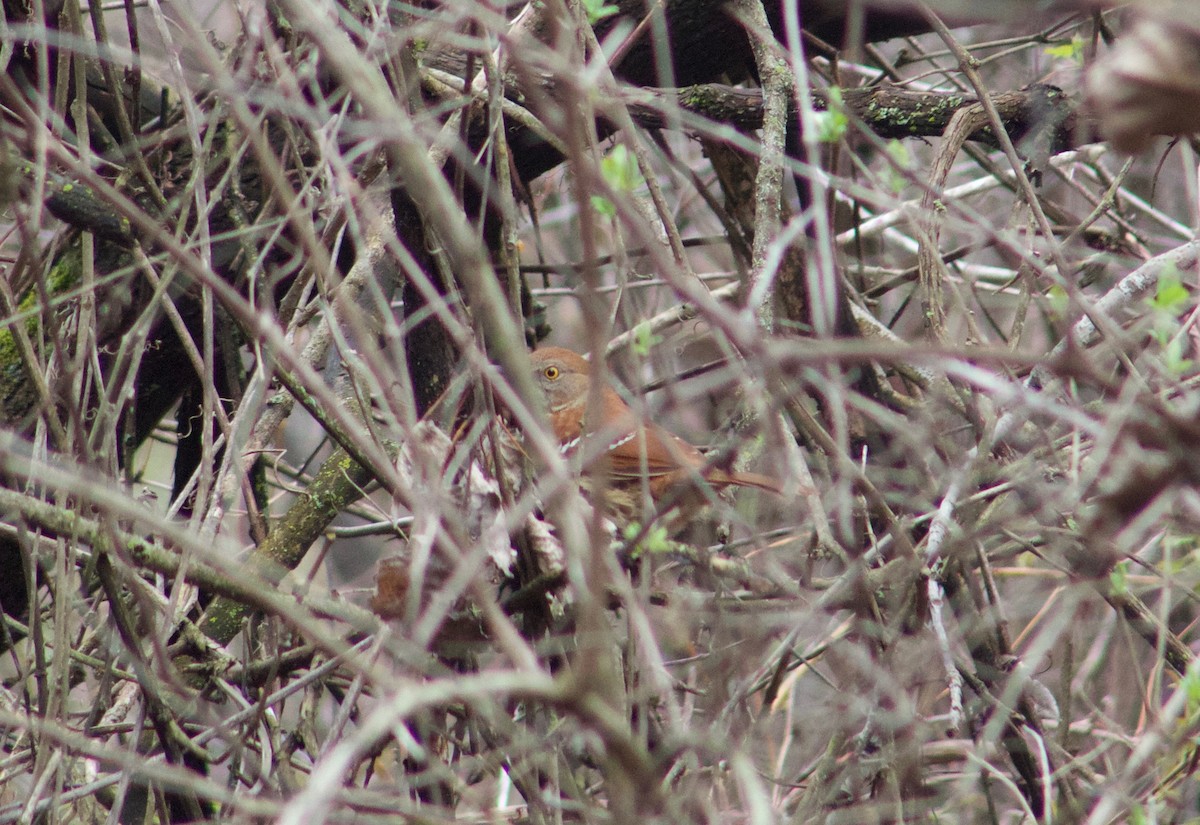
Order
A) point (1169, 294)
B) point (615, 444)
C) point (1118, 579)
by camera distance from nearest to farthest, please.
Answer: point (1169, 294), point (1118, 579), point (615, 444)

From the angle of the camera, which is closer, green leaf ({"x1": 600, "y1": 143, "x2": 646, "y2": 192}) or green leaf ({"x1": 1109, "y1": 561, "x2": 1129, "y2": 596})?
green leaf ({"x1": 600, "y1": 143, "x2": 646, "y2": 192})

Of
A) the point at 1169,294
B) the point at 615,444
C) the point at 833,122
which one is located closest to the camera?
the point at 1169,294

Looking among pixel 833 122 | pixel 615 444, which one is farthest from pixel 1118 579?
pixel 615 444

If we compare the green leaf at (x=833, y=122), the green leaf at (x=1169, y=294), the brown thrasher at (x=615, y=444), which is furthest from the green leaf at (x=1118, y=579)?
the brown thrasher at (x=615, y=444)

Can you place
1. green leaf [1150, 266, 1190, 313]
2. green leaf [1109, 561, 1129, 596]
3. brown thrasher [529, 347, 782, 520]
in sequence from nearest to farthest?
green leaf [1150, 266, 1190, 313], green leaf [1109, 561, 1129, 596], brown thrasher [529, 347, 782, 520]

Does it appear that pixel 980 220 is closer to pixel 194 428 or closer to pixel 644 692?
pixel 644 692

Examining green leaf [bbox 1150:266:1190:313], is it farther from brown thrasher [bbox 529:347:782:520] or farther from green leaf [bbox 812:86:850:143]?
brown thrasher [bbox 529:347:782:520]

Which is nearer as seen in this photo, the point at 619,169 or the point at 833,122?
the point at 619,169

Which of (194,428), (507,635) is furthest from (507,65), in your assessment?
(507,635)

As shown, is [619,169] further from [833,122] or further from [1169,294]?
[1169,294]

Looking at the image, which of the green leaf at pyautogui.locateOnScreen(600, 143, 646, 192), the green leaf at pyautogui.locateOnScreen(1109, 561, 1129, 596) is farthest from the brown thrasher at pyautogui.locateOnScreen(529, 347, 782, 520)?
the green leaf at pyautogui.locateOnScreen(600, 143, 646, 192)

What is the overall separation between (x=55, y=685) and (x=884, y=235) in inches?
138

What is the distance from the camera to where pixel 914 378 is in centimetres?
314

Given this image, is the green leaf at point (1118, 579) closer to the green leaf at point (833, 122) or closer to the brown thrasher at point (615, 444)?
the green leaf at point (833, 122)
